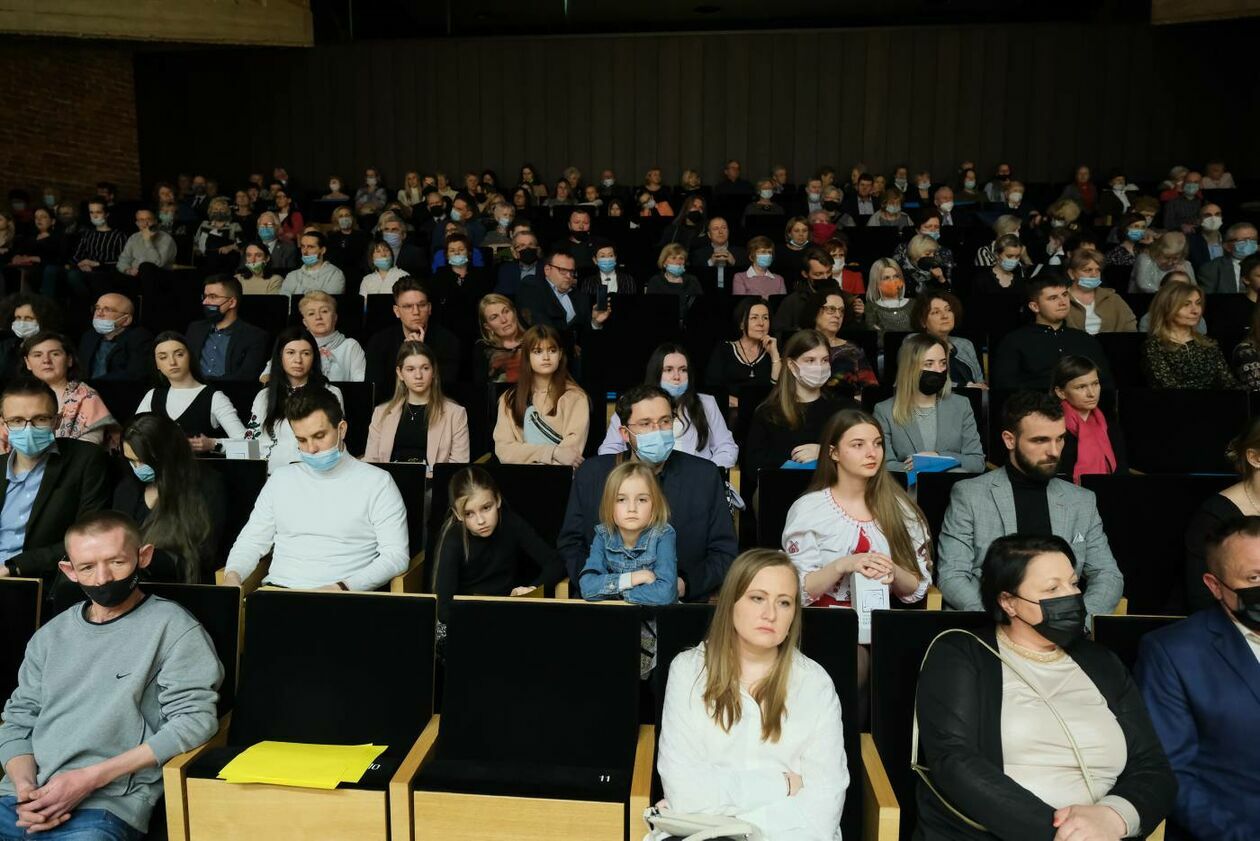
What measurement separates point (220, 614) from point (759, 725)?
134 centimetres

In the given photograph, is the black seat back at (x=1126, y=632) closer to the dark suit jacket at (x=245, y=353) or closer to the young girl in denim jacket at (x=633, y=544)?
the young girl in denim jacket at (x=633, y=544)

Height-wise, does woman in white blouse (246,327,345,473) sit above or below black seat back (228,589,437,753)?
above

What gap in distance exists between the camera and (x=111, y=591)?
2.30 metres

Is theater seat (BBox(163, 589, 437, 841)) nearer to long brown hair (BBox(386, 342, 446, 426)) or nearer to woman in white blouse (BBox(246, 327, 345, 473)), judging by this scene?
long brown hair (BBox(386, 342, 446, 426))

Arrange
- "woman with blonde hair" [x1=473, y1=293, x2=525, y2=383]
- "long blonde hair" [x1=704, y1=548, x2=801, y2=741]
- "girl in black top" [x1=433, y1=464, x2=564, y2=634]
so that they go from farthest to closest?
1. "woman with blonde hair" [x1=473, y1=293, x2=525, y2=383]
2. "girl in black top" [x1=433, y1=464, x2=564, y2=634]
3. "long blonde hair" [x1=704, y1=548, x2=801, y2=741]

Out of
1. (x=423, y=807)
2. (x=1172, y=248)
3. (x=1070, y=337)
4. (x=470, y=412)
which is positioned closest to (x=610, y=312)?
(x=470, y=412)

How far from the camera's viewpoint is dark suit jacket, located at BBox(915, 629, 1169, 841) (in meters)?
1.95

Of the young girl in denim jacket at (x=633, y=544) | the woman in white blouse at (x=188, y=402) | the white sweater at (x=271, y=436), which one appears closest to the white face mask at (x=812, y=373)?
the young girl in denim jacket at (x=633, y=544)

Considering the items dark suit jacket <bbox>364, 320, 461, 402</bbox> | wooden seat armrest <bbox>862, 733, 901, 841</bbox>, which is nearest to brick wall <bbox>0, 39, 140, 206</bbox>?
dark suit jacket <bbox>364, 320, 461, 402</bbox>

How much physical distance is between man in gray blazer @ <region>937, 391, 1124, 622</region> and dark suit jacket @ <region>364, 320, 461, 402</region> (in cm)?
272

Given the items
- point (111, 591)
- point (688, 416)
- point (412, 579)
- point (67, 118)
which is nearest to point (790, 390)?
point (688, 416)

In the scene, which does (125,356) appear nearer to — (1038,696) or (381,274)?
(381,274)

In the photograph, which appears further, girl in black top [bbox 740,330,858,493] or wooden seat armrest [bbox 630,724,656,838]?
girl in black top [bbox 740,330,858,493]

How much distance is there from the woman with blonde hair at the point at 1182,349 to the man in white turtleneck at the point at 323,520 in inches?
130
